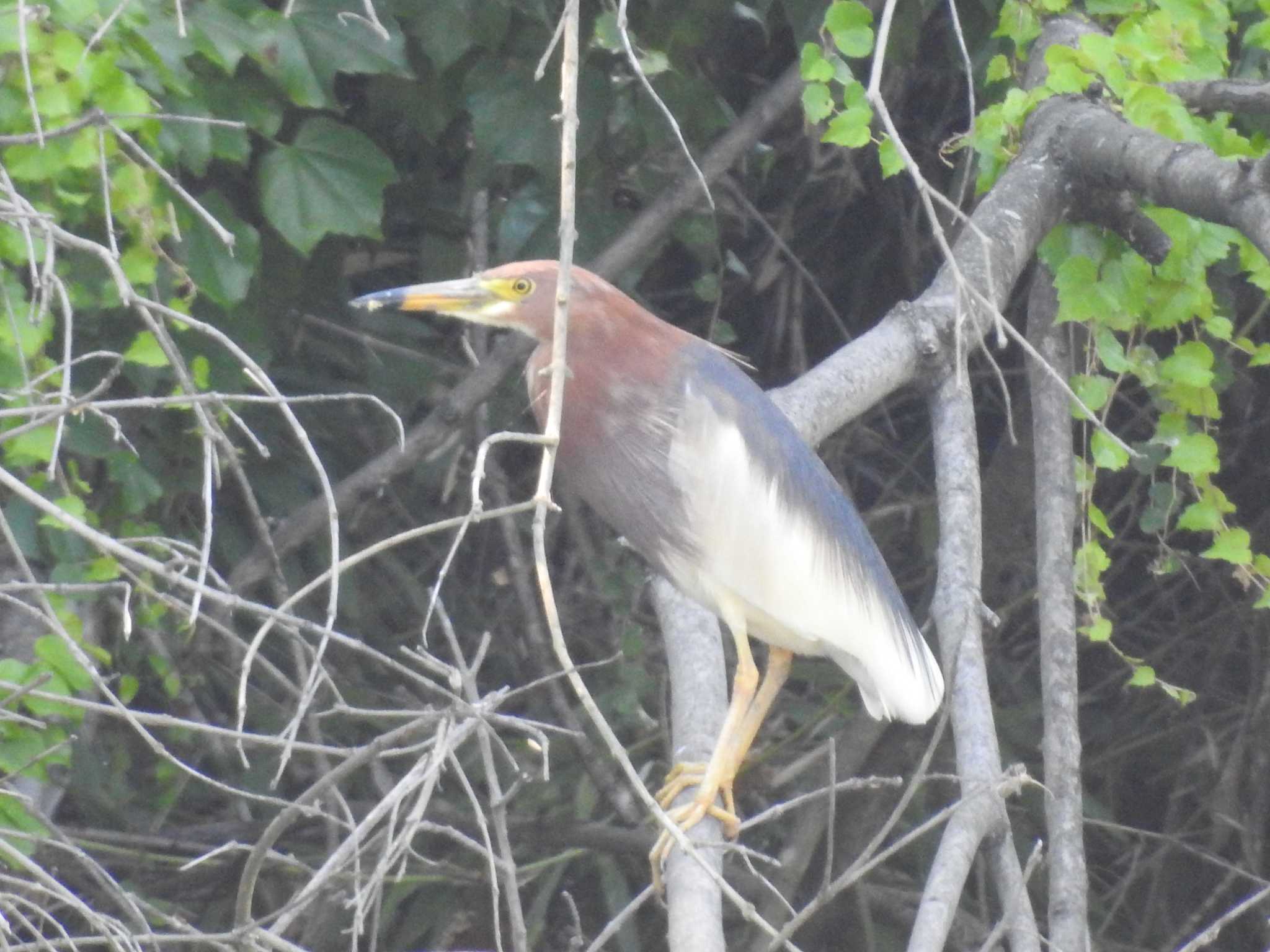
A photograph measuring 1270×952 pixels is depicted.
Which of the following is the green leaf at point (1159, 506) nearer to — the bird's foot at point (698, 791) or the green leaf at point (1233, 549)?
the green leaf at point (1233, 549)

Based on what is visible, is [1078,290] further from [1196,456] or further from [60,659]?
[60,659]

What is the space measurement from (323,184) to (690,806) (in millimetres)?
932

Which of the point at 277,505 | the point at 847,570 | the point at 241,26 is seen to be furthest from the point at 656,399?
the point at 277,505

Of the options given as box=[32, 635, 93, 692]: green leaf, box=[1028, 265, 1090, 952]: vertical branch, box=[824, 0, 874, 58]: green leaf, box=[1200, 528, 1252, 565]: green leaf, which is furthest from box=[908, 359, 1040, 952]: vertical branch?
box=[32, 635, 93, 692]: green leaf

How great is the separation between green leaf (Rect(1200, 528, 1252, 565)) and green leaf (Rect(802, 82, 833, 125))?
0.68 metres

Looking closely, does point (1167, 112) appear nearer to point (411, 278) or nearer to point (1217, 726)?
point (411, 278)

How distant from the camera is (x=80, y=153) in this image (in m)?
1.57

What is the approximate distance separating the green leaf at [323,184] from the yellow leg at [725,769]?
2.35 ft

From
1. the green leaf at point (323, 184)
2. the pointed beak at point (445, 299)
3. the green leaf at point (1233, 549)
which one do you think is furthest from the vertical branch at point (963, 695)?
the green leaf at point (323, 184)

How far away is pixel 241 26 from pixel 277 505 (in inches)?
34.0

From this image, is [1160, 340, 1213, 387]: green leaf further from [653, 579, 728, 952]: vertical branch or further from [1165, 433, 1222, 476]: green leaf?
[653, 579, 728, 952]: vertical branch

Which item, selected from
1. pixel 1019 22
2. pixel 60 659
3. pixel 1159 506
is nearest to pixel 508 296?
pixel 60 659

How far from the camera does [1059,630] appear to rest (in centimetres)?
183

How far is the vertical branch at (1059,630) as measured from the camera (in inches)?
63.7
